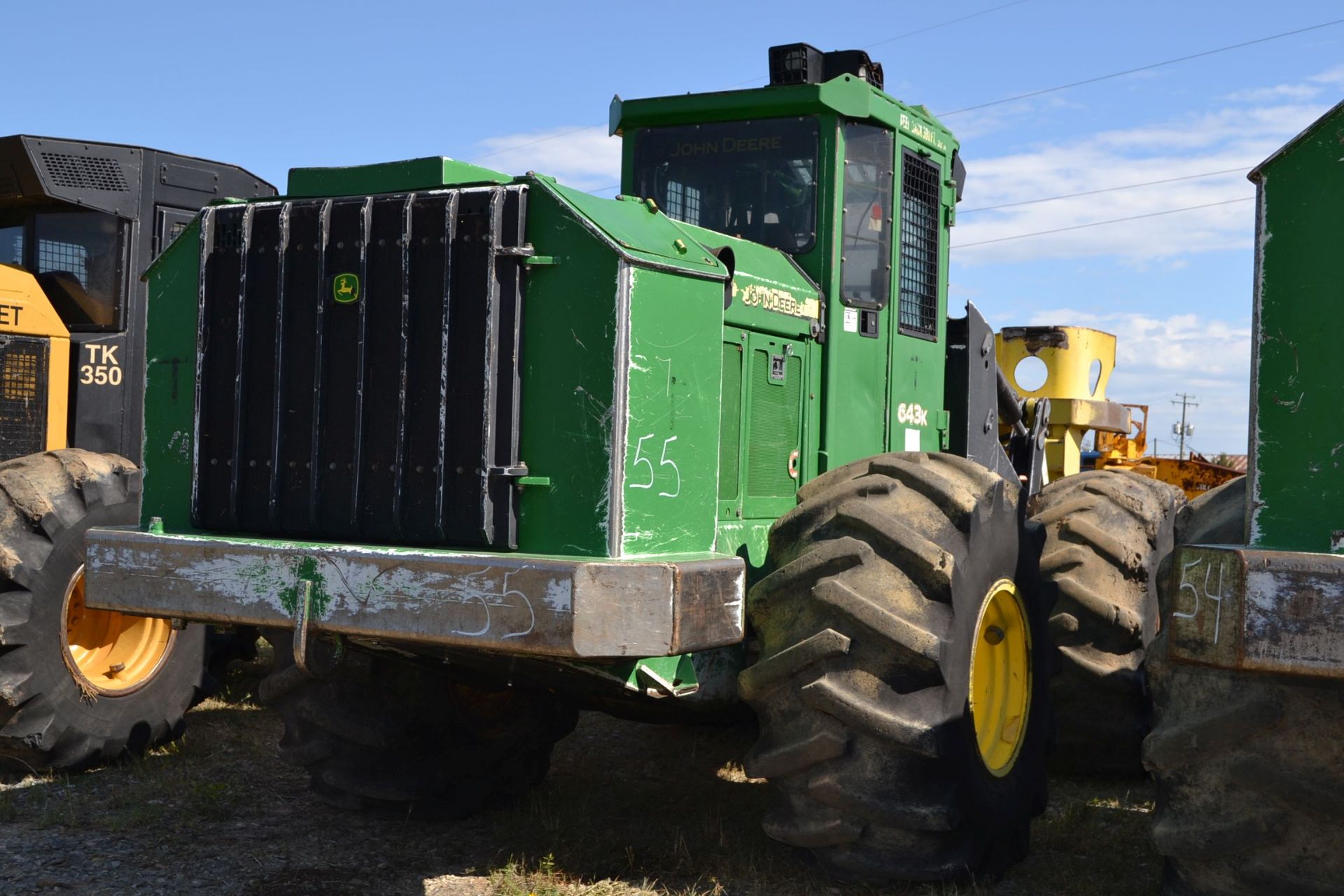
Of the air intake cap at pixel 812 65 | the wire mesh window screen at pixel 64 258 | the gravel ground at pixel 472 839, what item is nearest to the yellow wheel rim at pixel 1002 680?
the gravel ground at pixel 472 839

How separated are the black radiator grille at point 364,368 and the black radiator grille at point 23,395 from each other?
2913 millimetres

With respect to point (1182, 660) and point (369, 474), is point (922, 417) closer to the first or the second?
point (369, 474)

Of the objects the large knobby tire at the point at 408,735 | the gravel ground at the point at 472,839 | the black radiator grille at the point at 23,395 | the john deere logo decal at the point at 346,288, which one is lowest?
the gravel ground at the point at 472,839

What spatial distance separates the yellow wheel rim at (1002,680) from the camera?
4926mm

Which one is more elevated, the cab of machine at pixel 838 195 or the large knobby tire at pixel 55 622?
the cab of machine at pixel 838 195

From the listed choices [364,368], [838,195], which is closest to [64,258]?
[364,368]

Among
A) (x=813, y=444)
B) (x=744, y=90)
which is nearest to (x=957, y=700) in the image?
(x=813, y=444)

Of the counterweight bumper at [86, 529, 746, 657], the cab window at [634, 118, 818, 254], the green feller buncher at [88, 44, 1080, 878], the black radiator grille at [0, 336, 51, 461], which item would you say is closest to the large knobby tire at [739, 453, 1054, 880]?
the green feller buncher at [88, 44, 1080, 878]

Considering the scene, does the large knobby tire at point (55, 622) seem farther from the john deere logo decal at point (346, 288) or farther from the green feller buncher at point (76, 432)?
the john deere logo decal at point (346, 288)

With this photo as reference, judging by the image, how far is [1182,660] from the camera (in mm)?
3199

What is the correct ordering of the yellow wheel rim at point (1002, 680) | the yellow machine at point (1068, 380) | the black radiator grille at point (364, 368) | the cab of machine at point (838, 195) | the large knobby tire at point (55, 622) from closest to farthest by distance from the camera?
the black radiator grille at point (364, 368) → the yellow wheel rim at point (1002, 680) → the cab of machine at point (838, 195) → the large knobby tire at point (55, 622) → the yellow machine at point (1068, 380)

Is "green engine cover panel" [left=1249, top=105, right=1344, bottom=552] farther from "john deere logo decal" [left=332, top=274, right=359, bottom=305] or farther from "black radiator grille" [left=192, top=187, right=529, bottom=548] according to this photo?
"john deere logo decal" [left=332, top=274, right=359, bottom=305]

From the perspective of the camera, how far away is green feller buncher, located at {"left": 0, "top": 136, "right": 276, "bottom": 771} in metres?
6.16

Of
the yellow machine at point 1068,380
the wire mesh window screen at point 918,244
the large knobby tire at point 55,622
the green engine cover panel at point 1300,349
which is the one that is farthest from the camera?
the yellow machine at point 1068,380
